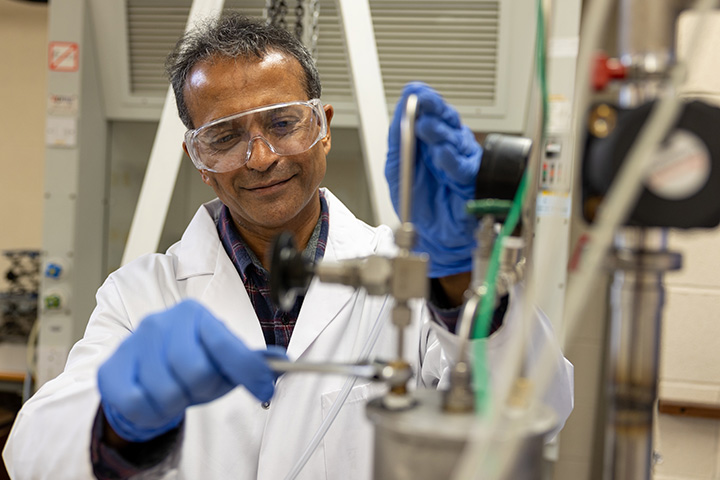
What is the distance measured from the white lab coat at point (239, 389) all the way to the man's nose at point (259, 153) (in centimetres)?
25

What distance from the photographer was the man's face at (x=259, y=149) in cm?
109

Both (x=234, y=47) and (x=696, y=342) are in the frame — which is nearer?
(x=234, y=47)

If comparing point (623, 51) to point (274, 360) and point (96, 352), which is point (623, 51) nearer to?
point (274, 360)

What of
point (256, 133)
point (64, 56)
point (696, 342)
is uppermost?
point (64, 56)

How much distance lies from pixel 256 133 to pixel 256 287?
0.34 meters

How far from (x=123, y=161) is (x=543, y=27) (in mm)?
1808

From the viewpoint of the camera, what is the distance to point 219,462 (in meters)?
1.04

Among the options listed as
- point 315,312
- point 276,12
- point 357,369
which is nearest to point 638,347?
point 357,369

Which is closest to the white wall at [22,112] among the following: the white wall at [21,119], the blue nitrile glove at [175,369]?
the white wall at [21,119]

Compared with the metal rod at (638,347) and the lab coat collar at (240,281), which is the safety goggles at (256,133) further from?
the metal rod at (638,347)

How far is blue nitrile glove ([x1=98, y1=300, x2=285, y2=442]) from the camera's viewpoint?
24.1 inches

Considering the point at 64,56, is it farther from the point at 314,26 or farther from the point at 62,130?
the point at 314,26

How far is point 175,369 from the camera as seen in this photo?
0.62 meters

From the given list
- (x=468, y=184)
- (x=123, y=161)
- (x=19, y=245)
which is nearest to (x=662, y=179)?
(x=468, y=184)
